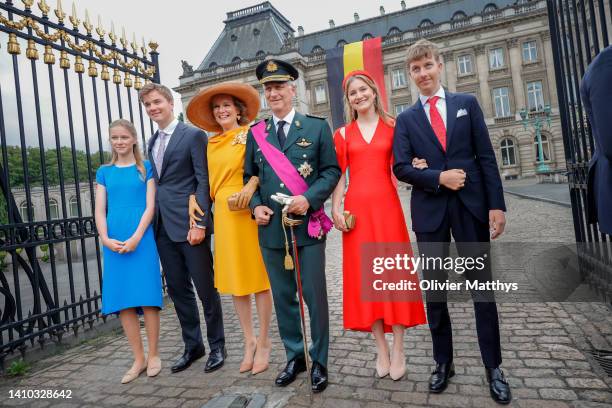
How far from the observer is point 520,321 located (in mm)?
4191

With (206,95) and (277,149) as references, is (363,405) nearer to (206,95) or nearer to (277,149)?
(277,149)

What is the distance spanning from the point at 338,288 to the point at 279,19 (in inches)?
1852

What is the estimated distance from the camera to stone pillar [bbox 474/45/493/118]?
38719 mm

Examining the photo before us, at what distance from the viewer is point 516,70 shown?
1489 inches

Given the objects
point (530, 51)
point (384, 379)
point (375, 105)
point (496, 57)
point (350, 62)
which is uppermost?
point (496, 57)

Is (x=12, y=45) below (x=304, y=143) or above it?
above

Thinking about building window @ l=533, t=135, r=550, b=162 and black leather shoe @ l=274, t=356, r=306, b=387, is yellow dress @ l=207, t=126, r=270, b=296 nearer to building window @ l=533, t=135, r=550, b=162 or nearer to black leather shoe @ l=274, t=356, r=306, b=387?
black leather shoe @ l=274, t=356, r=306, b=387

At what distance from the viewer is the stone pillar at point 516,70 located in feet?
124

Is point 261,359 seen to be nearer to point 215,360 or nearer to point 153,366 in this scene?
point 215,360

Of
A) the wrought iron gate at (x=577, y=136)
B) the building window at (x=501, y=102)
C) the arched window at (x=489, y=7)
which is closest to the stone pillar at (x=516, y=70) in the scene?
the building window at (x=501, y=102)

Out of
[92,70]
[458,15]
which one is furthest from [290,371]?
[458,15]

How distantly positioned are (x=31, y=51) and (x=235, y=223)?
3.09 m

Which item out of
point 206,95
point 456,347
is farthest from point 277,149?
point 456,347

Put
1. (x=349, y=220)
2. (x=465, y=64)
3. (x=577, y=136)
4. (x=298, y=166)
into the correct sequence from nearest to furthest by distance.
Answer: (x=349, y=220), (x=298, y=166), (x=577, y=136), (x=465, y=64)
